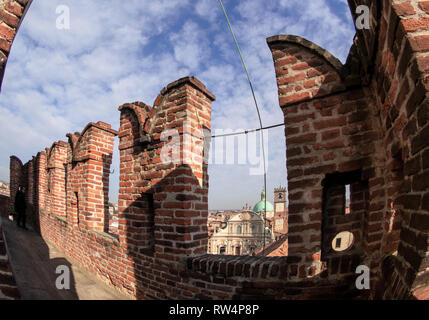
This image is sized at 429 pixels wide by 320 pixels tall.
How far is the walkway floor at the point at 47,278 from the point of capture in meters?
3.00

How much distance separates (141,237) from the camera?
3043 mm

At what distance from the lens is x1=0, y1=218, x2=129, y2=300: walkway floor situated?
9.85ft

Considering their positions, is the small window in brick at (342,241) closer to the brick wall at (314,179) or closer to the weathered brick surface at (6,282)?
the brick wall at (314,179)

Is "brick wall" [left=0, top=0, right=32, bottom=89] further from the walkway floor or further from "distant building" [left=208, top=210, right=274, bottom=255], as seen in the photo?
"distant building" [left=208, top=210, right=274, bottom=255]

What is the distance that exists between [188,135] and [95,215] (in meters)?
3.00

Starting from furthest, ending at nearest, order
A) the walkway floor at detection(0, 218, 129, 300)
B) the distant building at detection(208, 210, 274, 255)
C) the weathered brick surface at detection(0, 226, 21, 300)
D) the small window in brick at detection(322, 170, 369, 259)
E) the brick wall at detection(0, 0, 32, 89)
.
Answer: the distant building at detection(208, 210, 274, 255) → the walkway floor at detection(0, 218, 129, 300) → the small window in brick at detection(322, 170, 369, 259) → the brick wall at detection(0, 0, 32, 89) → the weathered brick surface at detection(0, 226, 21, 300)

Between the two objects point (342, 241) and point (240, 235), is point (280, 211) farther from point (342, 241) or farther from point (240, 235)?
point (342, 241)

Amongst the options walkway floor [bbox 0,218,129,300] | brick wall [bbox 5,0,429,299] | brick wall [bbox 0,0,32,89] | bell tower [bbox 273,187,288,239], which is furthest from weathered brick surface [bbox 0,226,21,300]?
bell tower [bbox 273,187,288,239]

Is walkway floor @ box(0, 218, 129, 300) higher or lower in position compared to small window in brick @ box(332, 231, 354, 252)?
lower

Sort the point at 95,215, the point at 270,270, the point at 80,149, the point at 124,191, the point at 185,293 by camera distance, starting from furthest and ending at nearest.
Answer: the point at 80,149
the point at 95,215
the point at 124,191
the point at 185,293
the point at 270,270

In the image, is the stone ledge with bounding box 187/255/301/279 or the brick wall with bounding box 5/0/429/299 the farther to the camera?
the stone ledge with bounding box 187/255/301/279

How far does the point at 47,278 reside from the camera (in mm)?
3461
